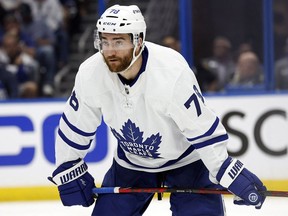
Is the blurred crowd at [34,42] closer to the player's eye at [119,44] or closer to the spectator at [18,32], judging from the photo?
the spectator at [18,32]

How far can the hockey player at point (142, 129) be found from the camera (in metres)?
2.98

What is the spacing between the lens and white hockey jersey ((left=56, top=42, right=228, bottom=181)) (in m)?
2.98

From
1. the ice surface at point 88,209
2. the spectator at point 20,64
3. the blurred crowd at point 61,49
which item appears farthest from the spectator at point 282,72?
the spectator at point 20,64

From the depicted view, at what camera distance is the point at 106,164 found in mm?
5434

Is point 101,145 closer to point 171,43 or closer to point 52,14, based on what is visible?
point 171,43

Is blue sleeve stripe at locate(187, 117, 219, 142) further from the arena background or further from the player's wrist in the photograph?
the arena background

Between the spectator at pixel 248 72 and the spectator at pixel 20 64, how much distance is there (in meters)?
1.52

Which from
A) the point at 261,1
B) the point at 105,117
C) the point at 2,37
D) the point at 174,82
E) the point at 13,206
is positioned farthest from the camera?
the point at 2,37

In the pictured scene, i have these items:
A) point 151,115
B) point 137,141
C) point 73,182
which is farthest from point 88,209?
point 151,115

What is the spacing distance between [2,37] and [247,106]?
2.23 metres

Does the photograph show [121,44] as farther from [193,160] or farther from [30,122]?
[30,122]

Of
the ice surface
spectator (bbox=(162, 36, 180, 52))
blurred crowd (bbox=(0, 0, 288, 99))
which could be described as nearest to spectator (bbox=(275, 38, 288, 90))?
blurred crowd (bbox=(0, 0, 288, 99))

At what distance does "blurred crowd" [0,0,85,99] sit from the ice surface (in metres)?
1.19

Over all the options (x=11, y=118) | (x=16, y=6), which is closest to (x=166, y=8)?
(x=16, y=6)
